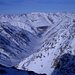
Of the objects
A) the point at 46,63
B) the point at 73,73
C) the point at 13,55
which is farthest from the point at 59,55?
→ the point at 13,55

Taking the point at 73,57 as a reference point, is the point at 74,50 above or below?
above

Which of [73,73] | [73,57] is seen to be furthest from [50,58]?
[73,73]

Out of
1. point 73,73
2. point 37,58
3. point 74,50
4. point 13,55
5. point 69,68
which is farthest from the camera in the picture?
point 13,55

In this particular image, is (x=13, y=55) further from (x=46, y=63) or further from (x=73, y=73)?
(x=73, y=73)

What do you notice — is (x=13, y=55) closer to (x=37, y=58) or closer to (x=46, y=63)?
(x=37, y=58)

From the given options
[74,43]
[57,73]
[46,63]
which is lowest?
[57,73]

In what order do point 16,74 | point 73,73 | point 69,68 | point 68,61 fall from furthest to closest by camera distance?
point 68,61
point 69,68
point 73,73
point 16,74

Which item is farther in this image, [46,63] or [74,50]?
[46,63]

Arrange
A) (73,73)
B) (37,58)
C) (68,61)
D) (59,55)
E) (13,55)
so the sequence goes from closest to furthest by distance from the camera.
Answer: (73,73) → (68,61) → (59,55) → (37,58) → (13,55)

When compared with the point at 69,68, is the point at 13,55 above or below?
above
